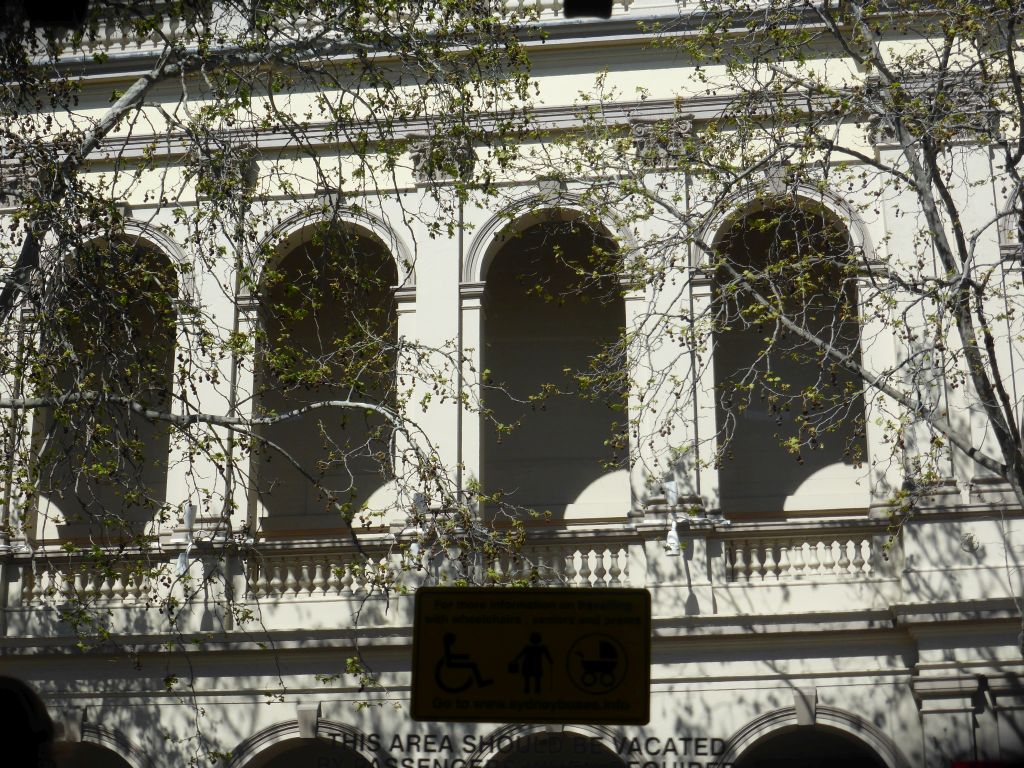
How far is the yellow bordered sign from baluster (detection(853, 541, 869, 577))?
11.3 meters

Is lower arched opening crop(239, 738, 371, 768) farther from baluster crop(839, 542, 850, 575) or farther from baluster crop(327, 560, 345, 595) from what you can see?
baluster crop(839, 542, 850, 575)

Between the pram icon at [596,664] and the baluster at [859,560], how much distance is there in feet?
37.1

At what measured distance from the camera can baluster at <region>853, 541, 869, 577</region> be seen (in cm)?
1572

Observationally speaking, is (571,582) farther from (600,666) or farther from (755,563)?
(600,666)

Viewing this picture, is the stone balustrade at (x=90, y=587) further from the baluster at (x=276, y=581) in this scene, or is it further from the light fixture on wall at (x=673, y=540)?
the light fixture on wall at (x=673, y=540)

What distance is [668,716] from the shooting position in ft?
50.9

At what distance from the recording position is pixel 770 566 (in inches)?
625

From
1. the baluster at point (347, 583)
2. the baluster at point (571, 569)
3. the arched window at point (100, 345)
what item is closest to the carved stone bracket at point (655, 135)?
the baluster at point (571, 569)

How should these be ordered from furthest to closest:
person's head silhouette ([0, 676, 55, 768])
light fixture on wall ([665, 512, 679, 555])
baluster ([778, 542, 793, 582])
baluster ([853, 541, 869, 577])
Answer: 1. baluster ([778, 542, 793, 582])
2. baluster ([853, 541, 869, 577])
3. light fixture on wall ([665, 512, 679, 555])
4. person's head silhouette ([0, 676, 55, 768])

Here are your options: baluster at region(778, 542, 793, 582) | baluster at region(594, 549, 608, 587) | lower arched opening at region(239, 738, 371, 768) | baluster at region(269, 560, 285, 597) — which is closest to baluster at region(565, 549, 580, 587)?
baluster at region(594, 549, 608, 587)

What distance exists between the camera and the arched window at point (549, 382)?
1892 cm

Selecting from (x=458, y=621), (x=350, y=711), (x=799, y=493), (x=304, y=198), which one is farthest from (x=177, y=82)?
(x=458, y=621)

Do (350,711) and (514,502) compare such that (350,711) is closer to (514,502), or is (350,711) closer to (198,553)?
(198,553)

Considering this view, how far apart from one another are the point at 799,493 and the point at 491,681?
1401cm
